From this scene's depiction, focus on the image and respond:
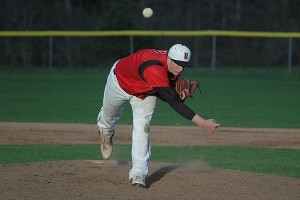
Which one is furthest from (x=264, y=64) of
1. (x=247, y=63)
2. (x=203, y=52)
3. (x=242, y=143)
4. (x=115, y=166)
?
(x=115, y=166)

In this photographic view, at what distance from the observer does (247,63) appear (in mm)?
26984

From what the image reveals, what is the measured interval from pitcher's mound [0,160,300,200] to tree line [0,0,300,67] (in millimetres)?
16269

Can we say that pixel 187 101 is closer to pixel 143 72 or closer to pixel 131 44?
pixel 131 44

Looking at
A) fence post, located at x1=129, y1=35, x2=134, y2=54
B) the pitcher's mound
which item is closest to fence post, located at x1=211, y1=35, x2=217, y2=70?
fence post, located at x1=129, y1=35, x2=134, y2=54

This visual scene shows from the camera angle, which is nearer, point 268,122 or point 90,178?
point 90,178

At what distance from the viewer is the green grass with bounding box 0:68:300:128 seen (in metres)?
15.6

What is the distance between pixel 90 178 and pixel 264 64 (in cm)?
1990

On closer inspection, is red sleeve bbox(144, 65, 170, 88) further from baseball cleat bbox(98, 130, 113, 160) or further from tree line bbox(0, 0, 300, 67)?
tree line bbox(0, 0, 300, 67)

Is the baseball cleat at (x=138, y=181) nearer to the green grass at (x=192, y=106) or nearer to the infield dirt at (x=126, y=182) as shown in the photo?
the infield dirt at (x=126, y=182)

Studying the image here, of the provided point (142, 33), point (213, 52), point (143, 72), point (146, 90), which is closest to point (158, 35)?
point (142, 33)

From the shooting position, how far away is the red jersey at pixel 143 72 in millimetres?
7129
